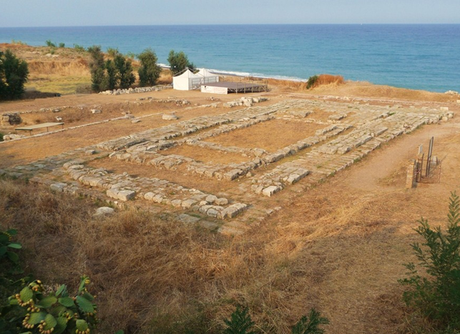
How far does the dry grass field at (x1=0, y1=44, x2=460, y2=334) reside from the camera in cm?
509

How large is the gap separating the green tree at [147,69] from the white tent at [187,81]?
114 inches

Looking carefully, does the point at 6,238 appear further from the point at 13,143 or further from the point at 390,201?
the point at 13,143

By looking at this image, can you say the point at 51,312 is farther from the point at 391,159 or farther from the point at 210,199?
the point at 391,159

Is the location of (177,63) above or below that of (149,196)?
above

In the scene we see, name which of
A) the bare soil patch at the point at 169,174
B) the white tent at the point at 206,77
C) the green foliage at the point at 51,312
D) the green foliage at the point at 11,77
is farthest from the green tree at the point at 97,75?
the green foliage at the point at 51,312

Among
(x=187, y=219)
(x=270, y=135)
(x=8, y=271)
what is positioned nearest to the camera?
(x=8, y=271)

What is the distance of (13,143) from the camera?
16547 millimetres

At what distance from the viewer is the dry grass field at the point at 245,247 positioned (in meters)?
5.09

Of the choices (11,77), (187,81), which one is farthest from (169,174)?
(187,81)

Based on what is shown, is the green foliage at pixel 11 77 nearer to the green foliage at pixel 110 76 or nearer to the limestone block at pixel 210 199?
the green foliage at pixel 110 76

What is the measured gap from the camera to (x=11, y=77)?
26297 mm

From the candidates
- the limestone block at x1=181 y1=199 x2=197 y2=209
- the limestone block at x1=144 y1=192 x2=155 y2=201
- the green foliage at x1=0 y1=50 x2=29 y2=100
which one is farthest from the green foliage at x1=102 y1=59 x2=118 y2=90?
the limestone block at x1=181 y1=199 x2=197 y2=209

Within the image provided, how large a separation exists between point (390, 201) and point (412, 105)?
18.5 meters

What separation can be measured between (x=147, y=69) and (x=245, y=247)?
1150 inches
